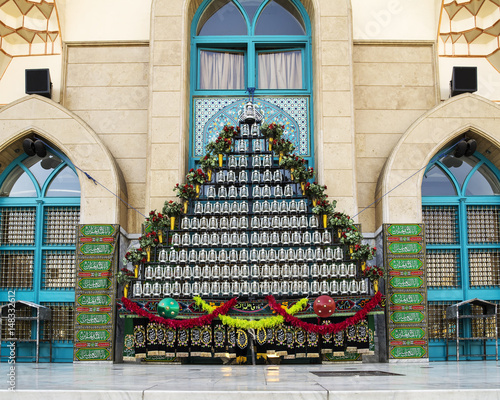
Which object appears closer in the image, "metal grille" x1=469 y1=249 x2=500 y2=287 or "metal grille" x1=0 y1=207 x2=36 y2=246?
"metal grille" x1=469 y1=249 x2=500 y2=287

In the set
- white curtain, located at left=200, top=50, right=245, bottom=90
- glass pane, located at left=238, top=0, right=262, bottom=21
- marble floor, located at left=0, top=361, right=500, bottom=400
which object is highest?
glass pane, located at left=238, top=0, right=262, bottom=21

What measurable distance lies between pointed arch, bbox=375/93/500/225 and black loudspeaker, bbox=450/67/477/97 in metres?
0.28

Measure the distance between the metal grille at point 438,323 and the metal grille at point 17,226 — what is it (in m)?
7.09

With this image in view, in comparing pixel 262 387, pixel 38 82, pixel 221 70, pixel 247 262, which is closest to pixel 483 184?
pixel 247 262

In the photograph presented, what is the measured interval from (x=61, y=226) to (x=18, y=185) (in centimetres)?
117

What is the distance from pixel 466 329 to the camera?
11.9 m

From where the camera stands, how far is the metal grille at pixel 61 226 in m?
12.3

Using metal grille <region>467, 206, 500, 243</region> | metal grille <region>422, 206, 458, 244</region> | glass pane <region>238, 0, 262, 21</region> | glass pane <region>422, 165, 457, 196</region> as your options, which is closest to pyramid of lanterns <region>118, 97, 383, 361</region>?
metal grille <region>422, 206, 458, 244</region>

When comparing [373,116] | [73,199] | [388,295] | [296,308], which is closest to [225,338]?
[296,308]

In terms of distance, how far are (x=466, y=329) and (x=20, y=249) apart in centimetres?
789

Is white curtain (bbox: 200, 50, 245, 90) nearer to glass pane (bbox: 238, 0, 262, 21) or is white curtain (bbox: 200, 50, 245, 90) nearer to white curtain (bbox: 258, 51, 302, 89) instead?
white curtain (bbox: 258, 51, 302, 89)

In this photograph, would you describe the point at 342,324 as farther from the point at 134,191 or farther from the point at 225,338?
the point at 134,191

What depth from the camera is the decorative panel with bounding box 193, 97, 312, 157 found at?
12789mm

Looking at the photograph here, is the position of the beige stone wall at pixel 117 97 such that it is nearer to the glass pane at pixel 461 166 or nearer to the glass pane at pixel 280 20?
the glass pane at pixel 280 20
